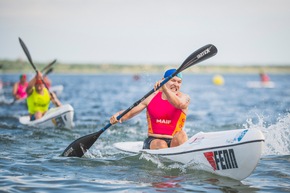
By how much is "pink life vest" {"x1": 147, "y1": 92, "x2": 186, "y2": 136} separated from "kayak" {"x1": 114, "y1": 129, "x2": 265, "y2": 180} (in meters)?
0.46

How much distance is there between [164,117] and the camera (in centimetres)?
758

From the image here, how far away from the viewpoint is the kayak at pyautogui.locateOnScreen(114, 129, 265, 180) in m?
Answer: 6.40

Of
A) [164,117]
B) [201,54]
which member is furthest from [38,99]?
[201,54]

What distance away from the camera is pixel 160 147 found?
7617 millimetres

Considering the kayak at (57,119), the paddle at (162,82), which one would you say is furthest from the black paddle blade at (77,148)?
the kayak at (57,119)

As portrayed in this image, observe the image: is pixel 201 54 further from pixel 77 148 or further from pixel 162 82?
pixel 77 148

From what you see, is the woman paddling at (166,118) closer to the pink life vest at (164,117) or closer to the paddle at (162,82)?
the pink life vest at (164,117)

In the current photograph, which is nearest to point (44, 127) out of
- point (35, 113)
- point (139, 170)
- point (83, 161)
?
point (35, 113)

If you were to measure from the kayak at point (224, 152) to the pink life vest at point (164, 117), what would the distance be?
457 millimetres

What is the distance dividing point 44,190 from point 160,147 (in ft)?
7.54

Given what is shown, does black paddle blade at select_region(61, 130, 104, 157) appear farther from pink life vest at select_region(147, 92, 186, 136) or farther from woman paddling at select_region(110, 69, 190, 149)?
pink life vest at select_region(147, 92, 186, 136)

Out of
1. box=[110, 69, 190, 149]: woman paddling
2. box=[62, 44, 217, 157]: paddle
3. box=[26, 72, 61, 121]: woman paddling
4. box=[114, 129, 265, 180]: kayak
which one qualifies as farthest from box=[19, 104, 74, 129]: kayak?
box=[114, 129, 265, 180]: kayak

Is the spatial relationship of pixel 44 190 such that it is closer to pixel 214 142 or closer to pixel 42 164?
pixel 42 164

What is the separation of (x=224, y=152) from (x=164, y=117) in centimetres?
134
